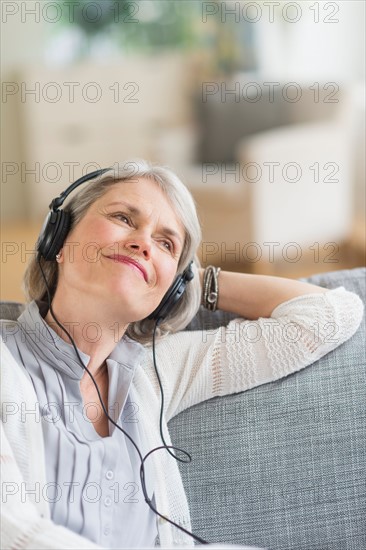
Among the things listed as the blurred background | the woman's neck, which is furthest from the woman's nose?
the blurred background

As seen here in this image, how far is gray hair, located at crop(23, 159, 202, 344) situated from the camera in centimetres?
142

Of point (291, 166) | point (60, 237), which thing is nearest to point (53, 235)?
point (60, 237)

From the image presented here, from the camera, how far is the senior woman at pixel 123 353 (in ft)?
3.95

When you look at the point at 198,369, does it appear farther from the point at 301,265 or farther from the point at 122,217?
the point at 301,265

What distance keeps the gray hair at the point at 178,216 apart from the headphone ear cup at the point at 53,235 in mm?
32

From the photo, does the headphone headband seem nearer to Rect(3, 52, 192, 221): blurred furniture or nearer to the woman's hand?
the woman's hand

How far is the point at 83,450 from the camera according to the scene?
1223mm

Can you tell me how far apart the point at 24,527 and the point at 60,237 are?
0.50 m

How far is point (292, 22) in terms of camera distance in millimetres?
5328

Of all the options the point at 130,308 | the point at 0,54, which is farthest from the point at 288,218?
the point at 130,308

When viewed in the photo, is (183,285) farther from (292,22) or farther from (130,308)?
(292,22)

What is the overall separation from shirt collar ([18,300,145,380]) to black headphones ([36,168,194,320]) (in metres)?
0.09

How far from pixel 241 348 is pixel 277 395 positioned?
10 centimetres

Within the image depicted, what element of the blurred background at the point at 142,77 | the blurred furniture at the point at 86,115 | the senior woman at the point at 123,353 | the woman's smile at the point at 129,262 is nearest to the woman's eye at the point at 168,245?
the senior woman at the point at 123,353
